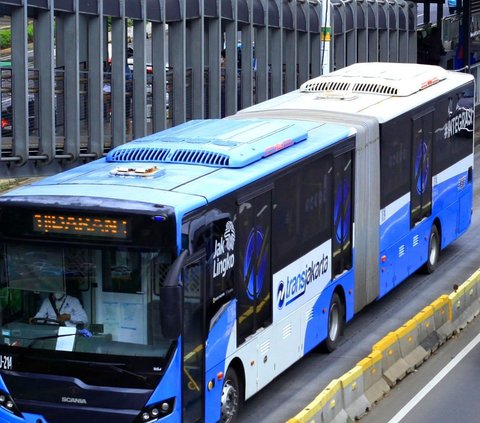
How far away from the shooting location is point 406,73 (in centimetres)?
2025

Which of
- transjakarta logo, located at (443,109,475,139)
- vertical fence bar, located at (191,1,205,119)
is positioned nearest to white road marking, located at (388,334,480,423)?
transjakarta logo, located at (443,109,475,139)

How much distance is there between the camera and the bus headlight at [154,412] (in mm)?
11367

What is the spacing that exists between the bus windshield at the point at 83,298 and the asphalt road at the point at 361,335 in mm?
3041

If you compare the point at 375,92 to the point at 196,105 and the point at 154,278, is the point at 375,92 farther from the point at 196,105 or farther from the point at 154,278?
the point at 154,278

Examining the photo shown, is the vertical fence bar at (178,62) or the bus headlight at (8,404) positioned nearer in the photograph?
the bus headlight at (8,404)

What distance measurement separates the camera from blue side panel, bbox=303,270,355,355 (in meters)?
15.3

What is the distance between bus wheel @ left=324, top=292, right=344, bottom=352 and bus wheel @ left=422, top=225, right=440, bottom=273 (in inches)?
181

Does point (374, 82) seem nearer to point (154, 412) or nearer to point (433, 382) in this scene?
point (433, 382)

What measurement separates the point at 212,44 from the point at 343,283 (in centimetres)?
1084

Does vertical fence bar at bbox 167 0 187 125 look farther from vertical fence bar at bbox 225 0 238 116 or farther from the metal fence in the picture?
vertical fence bar at bbox 225 0 238 116

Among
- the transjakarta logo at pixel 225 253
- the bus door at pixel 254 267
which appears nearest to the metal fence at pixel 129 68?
the bus door at pixel 254 267

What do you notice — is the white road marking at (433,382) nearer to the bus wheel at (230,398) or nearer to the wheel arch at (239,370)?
the wheel arch at (239,370)

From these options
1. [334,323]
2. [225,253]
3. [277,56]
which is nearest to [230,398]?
[225,253]

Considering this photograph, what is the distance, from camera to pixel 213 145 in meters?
13.7
